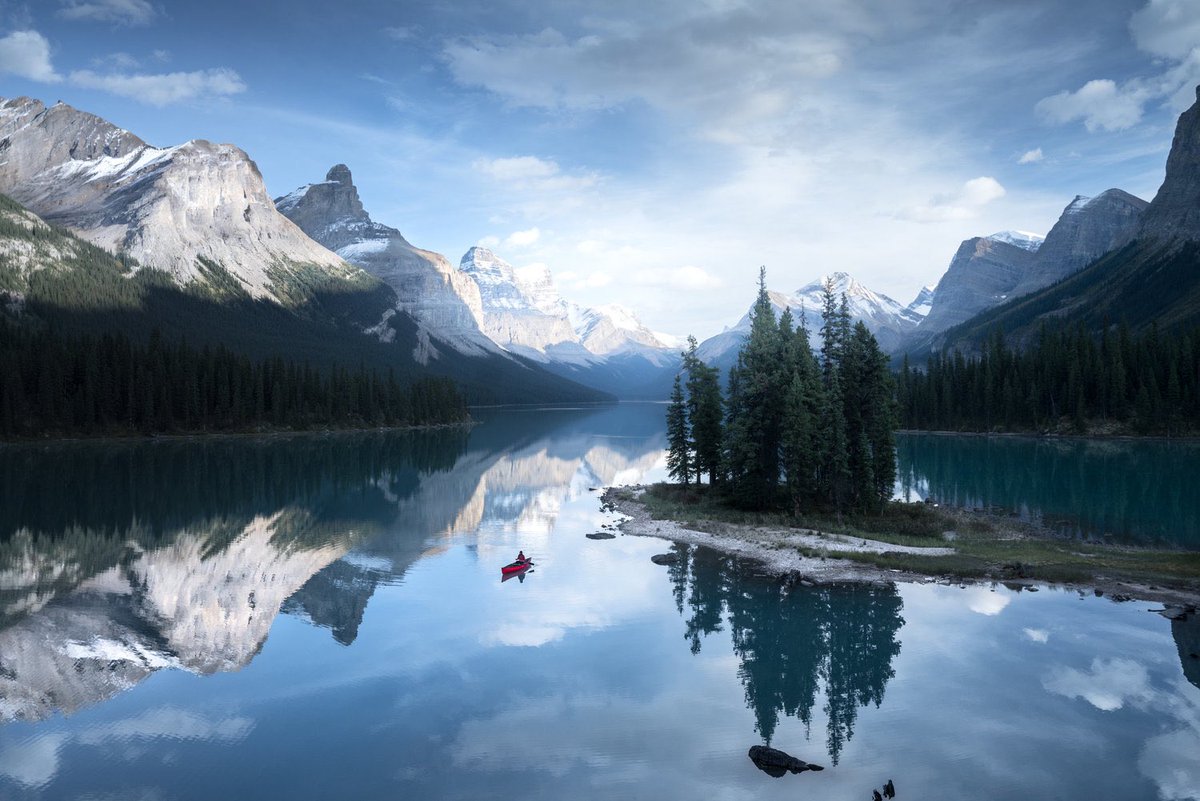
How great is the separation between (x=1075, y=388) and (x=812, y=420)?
394 feet

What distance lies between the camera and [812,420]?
55781 millimetres

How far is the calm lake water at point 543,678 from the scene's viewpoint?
1972 cm

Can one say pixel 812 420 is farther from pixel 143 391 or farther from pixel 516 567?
pixel 143 391

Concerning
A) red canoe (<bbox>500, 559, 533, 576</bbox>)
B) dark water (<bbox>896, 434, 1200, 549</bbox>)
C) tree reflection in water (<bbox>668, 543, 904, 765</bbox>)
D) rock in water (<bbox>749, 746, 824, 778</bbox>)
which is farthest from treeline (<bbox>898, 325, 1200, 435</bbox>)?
rock in water (<bbox>749, 746, 824, 778</bbox>)

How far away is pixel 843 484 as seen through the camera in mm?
59094

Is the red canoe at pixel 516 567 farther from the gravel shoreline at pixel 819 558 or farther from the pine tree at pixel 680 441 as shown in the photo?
the pine tree at pixel 680 441

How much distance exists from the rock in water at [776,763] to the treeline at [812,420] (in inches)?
1419

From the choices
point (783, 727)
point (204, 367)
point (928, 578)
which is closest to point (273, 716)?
point (783, 727)

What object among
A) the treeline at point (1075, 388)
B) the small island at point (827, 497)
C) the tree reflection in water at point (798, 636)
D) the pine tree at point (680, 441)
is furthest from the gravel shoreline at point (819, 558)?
the treeline at point (1075, 388)

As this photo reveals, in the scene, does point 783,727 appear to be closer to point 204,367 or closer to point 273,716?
point 273,716

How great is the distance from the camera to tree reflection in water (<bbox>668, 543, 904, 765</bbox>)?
25.2 m

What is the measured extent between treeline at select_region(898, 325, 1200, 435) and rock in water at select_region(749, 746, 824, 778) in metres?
125

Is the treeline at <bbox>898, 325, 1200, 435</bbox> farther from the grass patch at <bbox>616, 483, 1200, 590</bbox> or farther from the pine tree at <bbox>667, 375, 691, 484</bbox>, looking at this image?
the grass patch at <bbox>616, 483, 1200, 590</bbox>

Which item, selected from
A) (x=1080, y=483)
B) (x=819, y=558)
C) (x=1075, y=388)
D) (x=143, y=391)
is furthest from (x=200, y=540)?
(x=1075, y=388)
